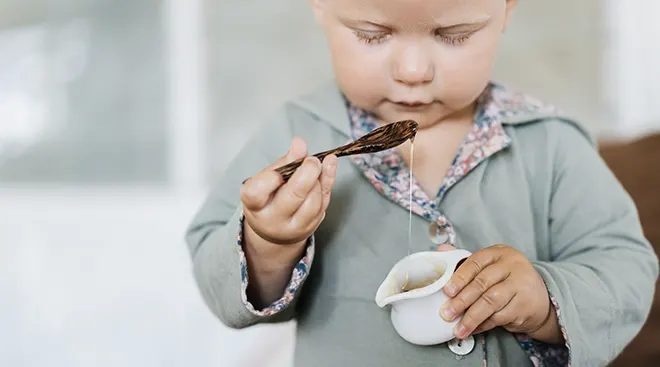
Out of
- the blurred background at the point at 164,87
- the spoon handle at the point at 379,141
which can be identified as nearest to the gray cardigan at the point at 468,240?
the spoon handle at the point at 379,141

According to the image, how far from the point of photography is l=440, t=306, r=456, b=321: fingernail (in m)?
0.69

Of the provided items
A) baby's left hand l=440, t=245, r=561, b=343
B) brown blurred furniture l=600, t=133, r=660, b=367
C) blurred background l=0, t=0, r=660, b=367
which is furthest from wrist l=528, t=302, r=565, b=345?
blurred background l=0, t=0, r=660, b=367

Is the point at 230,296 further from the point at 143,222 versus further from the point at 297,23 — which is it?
the point at 297,23

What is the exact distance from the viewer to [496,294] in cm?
70

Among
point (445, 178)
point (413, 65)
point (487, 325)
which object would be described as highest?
point (413, 65)

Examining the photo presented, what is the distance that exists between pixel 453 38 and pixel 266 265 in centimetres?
29

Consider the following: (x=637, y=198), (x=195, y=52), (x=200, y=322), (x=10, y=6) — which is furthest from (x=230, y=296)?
(x=10, y=6)

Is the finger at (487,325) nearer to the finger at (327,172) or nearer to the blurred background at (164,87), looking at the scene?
the finger at (327,172)

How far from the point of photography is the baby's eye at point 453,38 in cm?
74

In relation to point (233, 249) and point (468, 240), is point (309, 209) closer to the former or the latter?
point (233, 249)

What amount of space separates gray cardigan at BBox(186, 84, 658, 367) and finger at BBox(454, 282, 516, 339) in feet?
0.22

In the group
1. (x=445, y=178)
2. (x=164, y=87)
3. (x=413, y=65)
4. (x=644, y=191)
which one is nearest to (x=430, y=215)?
(x=445, y=178)

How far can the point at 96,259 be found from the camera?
1683mm

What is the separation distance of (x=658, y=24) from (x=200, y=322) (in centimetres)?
125
